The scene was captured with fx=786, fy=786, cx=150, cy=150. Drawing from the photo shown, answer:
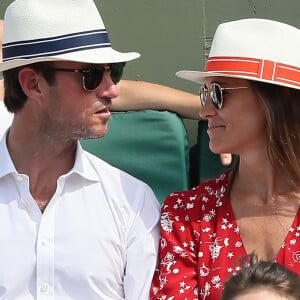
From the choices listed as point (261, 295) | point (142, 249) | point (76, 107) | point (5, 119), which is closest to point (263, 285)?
point (261, 295)

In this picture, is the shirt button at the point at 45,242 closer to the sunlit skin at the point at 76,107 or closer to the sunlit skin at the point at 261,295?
the sunlit skin at the point at 76,107

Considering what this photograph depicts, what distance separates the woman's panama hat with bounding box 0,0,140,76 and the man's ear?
0.15 ft

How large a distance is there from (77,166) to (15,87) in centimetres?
36

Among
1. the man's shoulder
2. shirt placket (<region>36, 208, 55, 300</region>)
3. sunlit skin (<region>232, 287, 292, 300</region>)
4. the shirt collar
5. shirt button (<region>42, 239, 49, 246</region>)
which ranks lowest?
shirt placket (<region>36, 208, 55, 300</region>)

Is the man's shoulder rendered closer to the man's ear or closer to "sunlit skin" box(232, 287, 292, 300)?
the man's ear

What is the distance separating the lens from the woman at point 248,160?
2.40 metres

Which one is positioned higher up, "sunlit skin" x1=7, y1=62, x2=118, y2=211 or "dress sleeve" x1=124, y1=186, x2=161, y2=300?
"sunlit skin" x1=7, y1=62, x2=118, y2=211

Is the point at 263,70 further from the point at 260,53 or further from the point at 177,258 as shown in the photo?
the point at 177,258

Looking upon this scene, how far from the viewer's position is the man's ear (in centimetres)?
263

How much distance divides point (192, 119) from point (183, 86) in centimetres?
20

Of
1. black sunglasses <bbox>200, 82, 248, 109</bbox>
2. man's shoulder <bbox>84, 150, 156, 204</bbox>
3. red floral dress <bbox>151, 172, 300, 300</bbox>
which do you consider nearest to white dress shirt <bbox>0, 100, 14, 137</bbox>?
man's shoulder <bbox>84, 150, 156, 204</bbox>

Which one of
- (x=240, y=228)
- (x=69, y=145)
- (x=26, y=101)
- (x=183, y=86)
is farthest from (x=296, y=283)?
(x=183, y=86)

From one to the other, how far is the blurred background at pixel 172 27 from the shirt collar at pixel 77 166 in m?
0.74

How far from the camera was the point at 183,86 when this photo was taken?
3314 millimetres
